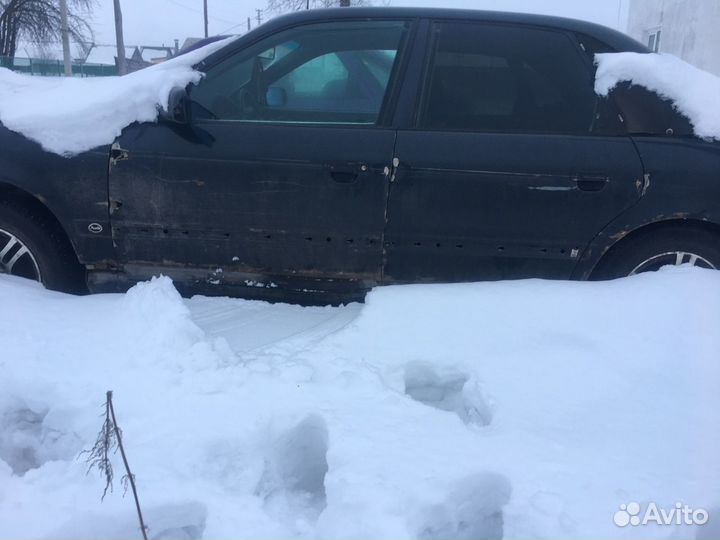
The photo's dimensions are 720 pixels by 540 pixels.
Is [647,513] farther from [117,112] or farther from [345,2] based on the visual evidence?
[345,2]

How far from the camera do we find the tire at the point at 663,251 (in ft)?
10.8

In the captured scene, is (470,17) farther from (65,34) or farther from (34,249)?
(65,34)

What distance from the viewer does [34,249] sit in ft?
11.4

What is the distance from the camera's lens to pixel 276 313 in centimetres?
341

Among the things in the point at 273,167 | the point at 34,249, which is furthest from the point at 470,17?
the point at 34,249

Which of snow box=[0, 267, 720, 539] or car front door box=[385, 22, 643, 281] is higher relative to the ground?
car front door box=[385, 22, 643, 281]

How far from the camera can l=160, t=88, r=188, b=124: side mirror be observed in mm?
3199

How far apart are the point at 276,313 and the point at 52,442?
128cm

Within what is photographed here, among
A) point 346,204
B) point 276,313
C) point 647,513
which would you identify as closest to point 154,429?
point 276,313

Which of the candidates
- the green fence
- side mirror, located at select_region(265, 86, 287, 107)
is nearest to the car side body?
side mirror, located at select_region(265, 86, 287, 107)

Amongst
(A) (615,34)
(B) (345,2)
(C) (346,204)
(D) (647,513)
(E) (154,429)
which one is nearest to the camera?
(D) (647,513)

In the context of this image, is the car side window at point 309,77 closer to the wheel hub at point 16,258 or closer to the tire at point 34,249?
the tire at point 34,249

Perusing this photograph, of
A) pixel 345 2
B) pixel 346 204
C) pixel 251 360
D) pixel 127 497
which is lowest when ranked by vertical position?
pixel 127 497

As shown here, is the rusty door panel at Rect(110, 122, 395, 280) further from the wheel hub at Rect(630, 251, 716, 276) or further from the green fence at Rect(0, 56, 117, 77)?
the green fence at Rect(0, 56, 117, 77)
